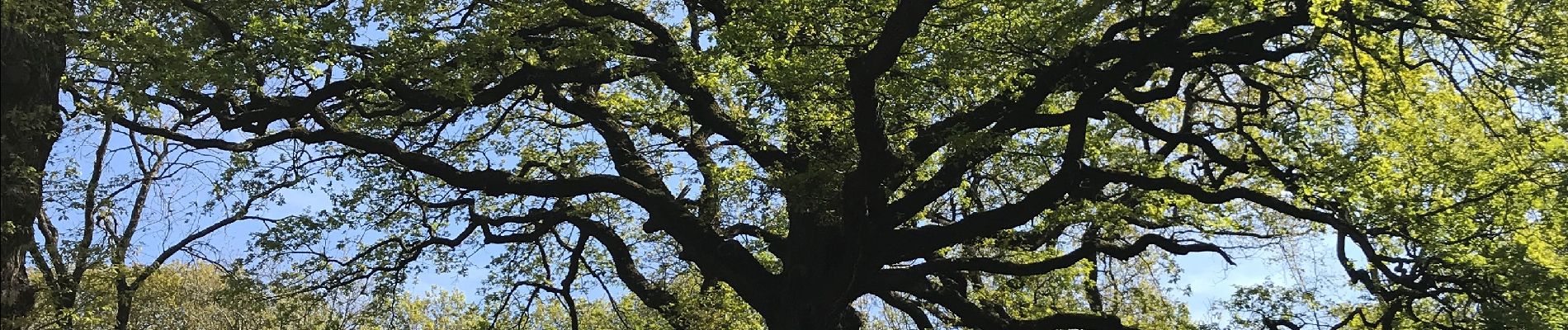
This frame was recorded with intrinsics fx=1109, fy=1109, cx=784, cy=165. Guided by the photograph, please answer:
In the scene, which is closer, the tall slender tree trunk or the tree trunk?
the tall slender tree trunk

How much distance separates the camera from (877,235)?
10188mm

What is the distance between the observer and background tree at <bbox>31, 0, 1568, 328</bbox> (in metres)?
8.64

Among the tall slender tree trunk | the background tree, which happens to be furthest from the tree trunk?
the tall slender tree trunk

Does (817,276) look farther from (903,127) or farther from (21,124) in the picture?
(21,124)

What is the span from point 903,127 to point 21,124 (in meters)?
6.34

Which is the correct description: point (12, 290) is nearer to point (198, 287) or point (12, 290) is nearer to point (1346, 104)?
point (1346, 104)

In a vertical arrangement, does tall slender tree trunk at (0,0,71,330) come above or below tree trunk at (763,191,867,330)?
below

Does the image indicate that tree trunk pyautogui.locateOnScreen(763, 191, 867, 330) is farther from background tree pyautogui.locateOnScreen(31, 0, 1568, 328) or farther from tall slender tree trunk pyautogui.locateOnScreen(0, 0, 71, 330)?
tall slender tree trunk pyautogui.locateOnScreen(0, 0, 71, 330)

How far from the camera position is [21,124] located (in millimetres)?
7156

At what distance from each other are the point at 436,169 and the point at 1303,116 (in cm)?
856

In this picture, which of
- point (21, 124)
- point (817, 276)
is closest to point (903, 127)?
point (817, 276)

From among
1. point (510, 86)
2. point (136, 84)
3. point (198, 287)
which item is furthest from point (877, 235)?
point (198, 287)

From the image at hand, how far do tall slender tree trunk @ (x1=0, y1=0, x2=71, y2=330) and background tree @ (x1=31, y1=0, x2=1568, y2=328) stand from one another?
25.4 inches

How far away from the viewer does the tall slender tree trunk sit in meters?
6.93
